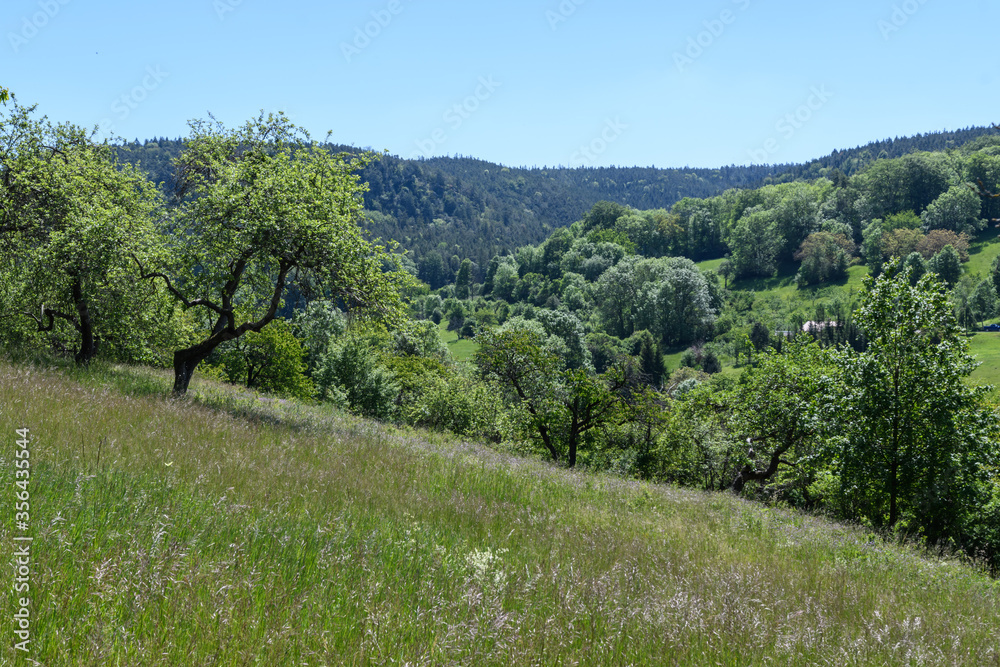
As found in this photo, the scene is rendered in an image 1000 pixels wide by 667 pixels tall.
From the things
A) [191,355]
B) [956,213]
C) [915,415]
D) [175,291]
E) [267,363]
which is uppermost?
[956,213]

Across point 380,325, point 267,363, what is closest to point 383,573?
point 380,325

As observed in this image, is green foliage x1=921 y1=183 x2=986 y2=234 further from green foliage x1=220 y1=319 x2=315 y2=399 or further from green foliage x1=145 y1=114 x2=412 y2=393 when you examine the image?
green foliage x1=145 y1=114 x2=412 y2=393

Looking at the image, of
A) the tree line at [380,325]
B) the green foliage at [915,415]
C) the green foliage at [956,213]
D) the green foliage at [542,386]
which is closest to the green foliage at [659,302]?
the green foliage at [956,213]

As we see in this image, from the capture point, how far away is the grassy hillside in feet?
9.40

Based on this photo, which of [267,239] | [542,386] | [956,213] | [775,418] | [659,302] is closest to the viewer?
[267,239]

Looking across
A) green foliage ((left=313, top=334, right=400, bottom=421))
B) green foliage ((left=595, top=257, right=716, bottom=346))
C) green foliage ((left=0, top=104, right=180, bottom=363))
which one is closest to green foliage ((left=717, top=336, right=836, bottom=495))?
green foliage ((left=0, top=104, right=180, bottom=363))

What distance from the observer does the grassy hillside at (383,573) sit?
287cm

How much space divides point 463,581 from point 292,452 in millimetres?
4982

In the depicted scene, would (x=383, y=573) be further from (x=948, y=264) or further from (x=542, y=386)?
(x=948, y=264)

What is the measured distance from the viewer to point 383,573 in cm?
407

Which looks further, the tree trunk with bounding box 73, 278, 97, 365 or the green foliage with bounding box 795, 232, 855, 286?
the green foliage with bounding box 795, 232, 855, 286

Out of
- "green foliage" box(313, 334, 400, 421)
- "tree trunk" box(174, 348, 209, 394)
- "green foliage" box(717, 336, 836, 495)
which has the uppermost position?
"tree trunk" box(174, 348, 209, 394)

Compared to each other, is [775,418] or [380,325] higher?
[380,325]

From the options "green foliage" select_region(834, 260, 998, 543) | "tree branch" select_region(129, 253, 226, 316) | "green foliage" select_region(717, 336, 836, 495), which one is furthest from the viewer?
"green foliage" select_region(717, 336, 836, 495)
